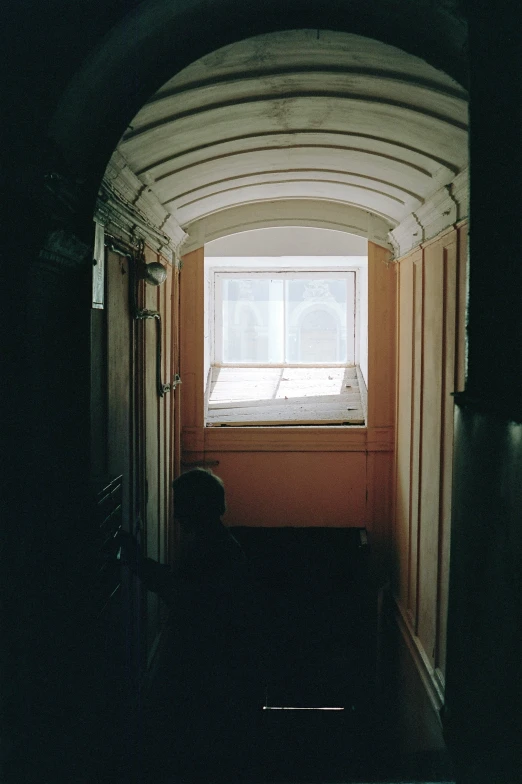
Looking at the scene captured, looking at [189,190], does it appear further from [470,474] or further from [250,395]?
[470,474]

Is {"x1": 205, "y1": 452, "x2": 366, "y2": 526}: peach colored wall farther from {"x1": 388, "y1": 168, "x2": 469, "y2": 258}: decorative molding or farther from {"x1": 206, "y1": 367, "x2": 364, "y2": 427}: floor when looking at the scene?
{"x1": 388, "y1": 168, "x2": 469, "y2": 258}: decorative molding

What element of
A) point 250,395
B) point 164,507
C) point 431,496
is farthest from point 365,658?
point 250,395

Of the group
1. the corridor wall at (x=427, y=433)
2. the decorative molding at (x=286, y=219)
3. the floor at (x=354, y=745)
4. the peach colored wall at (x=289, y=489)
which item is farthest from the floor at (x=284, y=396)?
the floor at (x=354, y=745)

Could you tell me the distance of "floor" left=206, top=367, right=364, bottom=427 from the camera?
23.6 ft

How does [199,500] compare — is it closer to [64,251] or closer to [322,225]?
[64,251]

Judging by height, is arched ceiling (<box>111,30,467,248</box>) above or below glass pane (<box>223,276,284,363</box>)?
above

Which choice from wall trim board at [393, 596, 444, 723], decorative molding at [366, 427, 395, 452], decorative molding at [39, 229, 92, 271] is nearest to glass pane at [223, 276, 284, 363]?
decorative molding at [366, 427, 395, 452]

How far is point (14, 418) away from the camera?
1963 mm

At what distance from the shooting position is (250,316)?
8680mm

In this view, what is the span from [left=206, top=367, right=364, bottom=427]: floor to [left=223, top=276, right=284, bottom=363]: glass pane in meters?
0.26

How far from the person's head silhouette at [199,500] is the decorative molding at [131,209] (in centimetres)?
149

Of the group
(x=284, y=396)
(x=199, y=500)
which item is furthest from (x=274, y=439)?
(x=199, y=500)

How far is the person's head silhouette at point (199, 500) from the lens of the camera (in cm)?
282

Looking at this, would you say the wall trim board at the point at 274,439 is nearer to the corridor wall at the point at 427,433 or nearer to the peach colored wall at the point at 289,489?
the peach colored wall at the point at 289,489
